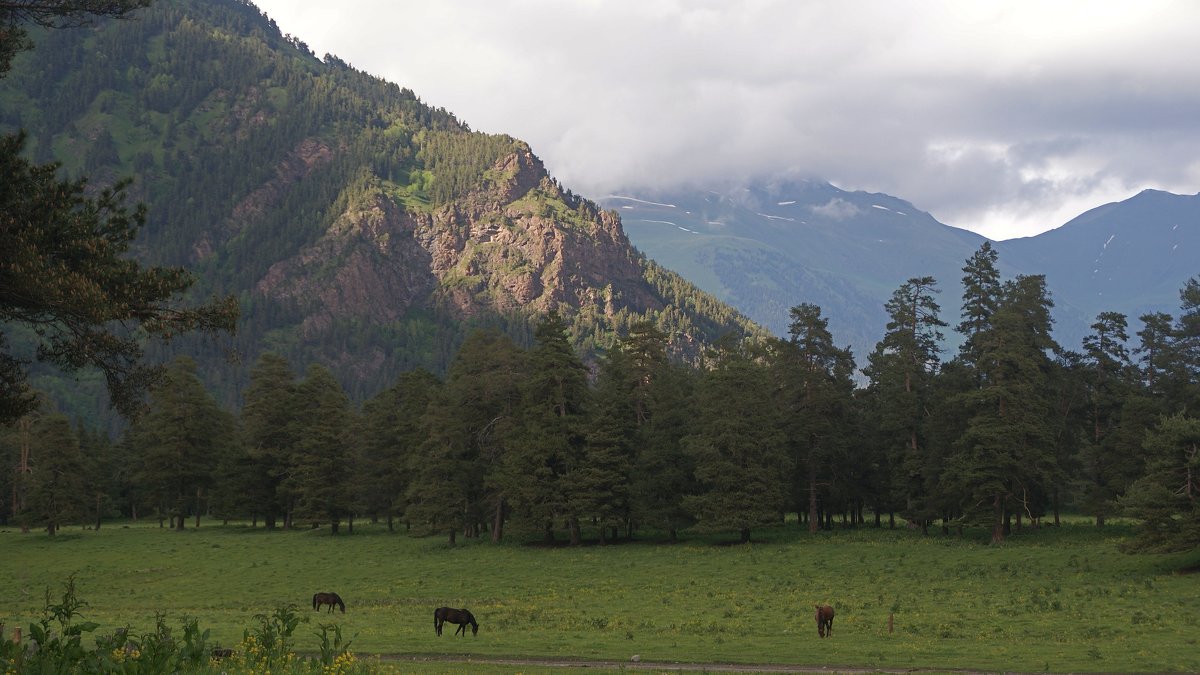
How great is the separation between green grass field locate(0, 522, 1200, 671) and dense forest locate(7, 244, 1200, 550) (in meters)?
3.41

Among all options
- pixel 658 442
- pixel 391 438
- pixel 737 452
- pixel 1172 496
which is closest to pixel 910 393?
pixel 737 452

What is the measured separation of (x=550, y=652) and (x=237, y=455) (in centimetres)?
6909

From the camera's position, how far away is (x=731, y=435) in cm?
6875

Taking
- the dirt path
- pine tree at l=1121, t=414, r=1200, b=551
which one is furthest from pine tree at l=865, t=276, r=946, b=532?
the dirt path

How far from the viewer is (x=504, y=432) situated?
74.6 metres

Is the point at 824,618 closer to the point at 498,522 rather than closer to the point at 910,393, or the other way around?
the point at 910,393

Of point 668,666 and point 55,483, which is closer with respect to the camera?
point 668,666

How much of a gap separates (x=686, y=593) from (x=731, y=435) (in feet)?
74.3

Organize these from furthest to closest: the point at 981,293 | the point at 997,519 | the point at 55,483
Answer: the point at 55,483
the point at 981,293
the point at 997,519

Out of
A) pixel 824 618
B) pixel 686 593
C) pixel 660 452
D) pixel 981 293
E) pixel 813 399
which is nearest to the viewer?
pixel 824 618

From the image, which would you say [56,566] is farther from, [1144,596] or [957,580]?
[1144,596]

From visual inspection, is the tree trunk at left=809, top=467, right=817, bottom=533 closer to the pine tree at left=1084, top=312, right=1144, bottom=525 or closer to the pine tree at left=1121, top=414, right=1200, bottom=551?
the pine tree at left=1084, top=312, right=1144, bottom=525

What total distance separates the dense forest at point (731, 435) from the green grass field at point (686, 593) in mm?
3410

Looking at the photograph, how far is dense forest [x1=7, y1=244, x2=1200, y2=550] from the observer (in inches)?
2618
